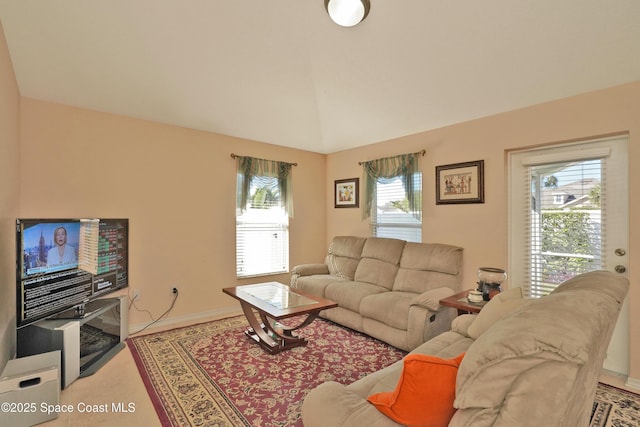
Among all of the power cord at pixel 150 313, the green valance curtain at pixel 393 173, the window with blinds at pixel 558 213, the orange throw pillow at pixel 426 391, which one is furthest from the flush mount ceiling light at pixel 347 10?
the power cord at pixel 150 313

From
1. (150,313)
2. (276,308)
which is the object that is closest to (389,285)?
(276,308)

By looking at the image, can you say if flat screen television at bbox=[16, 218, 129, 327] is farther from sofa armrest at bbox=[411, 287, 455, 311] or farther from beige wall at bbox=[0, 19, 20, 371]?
sofa armrest at bbox=[411, 287, 455, 311]

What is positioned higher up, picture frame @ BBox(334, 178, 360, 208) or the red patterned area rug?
picture frame @ BBox(334, 178, 360, 208)

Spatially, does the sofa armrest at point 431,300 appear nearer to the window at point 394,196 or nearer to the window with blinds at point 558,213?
the window with blinds at point 558,213

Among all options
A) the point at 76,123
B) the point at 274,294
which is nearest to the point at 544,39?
the point at 274,294

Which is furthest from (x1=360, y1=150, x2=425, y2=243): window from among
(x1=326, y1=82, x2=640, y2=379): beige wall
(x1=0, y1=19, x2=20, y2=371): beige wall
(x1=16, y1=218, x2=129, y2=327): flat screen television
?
(x1=0, y1=19, x2=20, y2=371): beige wall

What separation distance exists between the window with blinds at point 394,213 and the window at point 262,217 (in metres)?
1.34

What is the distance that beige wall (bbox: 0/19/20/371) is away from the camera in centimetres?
218

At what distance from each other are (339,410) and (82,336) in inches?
93.4

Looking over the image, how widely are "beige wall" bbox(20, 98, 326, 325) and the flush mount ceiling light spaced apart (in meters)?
2.35

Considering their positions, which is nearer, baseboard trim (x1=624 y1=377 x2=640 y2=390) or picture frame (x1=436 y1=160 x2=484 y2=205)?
baseboard trim (x1=624 y1=377 x2=640 y2=390)

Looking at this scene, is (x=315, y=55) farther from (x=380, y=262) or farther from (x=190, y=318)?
(x=190, y=318)

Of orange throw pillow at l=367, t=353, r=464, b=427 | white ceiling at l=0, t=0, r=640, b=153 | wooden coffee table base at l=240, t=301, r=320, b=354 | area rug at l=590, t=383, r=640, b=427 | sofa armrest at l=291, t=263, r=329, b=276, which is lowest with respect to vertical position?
area rug at l=590, t=383, r=640, b=427

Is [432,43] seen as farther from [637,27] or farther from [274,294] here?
[274,294]
